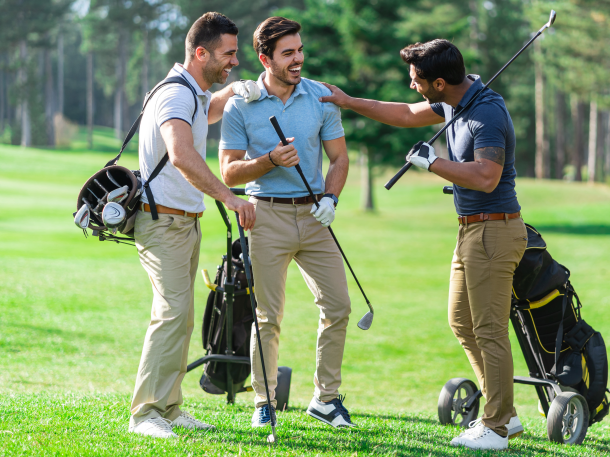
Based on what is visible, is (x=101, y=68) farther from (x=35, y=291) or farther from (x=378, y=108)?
(x=378, y=108)

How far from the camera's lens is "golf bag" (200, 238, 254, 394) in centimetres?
470

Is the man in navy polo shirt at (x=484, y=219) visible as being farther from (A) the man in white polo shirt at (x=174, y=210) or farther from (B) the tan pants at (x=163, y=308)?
(B) the tan pants at (x=163, y=308)

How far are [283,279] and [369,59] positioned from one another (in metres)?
20.3

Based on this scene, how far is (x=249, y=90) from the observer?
3875 millimetres

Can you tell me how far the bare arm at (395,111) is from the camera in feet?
14.1

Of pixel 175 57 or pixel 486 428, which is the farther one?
pixel 175 57

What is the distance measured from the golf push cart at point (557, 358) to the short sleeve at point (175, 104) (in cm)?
173

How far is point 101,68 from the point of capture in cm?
7069

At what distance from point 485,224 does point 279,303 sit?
4.20 feet

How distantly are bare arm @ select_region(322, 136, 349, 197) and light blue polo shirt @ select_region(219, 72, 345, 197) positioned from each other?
0.42 ft

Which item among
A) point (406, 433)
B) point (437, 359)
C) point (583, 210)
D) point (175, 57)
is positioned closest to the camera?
point (406, 433)

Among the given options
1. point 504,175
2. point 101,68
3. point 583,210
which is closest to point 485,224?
point 504,175

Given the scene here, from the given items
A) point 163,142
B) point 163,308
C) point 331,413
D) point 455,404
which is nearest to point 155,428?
point 163,308

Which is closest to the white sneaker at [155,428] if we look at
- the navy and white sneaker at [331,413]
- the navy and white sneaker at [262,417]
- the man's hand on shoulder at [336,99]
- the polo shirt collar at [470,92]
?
the navy and white sneaker at [262,417]
